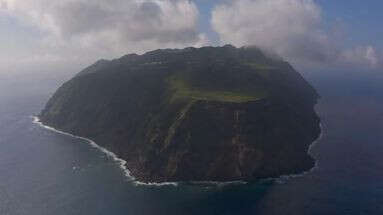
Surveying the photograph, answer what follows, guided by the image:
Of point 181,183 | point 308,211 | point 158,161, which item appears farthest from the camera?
point 158,161

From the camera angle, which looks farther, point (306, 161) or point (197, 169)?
point (306, 161)

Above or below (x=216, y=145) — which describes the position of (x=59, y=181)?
below

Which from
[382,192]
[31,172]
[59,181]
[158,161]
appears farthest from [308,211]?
[31,172]

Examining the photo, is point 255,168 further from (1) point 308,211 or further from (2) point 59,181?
(2) point 59,181

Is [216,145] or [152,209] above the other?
[216,145]

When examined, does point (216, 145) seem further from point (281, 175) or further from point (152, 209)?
point (152, 209)

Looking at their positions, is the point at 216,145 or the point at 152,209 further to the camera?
the point at 216,145

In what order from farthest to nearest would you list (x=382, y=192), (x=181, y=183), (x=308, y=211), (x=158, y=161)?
(x=158, y=161), (x=181, y=183), (x=382, y=192), (x=308, y=211)

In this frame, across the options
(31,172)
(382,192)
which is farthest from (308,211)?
(31,172)
